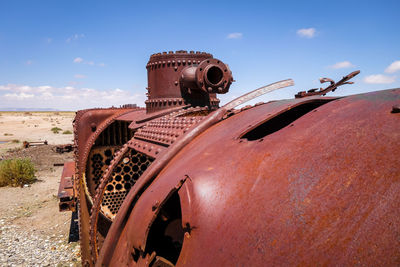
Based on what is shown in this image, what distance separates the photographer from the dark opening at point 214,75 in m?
3.47

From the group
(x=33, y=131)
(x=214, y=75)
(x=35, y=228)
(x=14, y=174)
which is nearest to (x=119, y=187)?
(x=214, y=75)

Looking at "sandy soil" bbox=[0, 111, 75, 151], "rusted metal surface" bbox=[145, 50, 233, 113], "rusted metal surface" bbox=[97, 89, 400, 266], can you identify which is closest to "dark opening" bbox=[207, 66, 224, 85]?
"rusted metal surface" bbox=[145, 50, 233, 113]

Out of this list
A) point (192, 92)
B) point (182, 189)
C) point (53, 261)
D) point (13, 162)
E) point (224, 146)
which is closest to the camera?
point (182, 189)

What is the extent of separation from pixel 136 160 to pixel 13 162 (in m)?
9.90

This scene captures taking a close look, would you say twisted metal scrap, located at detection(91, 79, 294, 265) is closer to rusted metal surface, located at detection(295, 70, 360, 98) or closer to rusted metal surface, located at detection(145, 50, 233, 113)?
rusted metal surface, located at detection(295, 70, 360, 98)

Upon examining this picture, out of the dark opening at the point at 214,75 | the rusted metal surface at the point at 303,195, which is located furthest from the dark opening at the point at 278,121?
the dark opening at the point at 214,75

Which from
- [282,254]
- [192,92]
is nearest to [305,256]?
[282,254]

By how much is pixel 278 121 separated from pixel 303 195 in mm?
981

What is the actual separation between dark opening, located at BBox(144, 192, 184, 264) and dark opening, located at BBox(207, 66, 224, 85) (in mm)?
2108

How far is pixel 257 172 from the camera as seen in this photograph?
4.09ft

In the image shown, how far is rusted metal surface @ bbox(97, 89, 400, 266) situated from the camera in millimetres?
883

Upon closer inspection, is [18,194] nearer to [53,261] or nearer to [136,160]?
[53,261]

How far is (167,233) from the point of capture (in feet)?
5.67

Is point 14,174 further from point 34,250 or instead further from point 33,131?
point 33,131
